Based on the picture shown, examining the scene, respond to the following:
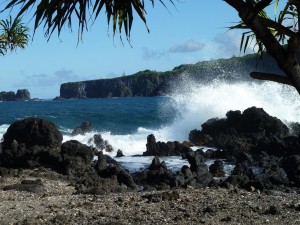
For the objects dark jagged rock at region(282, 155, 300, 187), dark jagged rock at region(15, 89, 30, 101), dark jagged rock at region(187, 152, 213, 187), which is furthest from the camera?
dark jagged rock at region(15, 89, 30, 101)

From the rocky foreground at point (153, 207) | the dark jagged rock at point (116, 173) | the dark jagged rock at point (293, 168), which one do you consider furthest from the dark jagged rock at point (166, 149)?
the rocky foreground at point (153, 207)

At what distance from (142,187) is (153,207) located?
153 inches

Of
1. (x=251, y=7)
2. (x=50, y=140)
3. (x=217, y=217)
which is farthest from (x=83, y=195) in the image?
(x=50, y=140)

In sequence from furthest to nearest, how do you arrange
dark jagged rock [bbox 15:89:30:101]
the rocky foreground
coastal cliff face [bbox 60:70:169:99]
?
1. dark jagged rock [bbox 15:89:30:101]
2. coastal cliff face [bbox 60:70:169:99]
3. the rocky foreground

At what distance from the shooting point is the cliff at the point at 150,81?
73.3 metres

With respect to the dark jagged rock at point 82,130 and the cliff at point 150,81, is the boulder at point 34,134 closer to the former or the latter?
the dark jagged rock at point 82,130

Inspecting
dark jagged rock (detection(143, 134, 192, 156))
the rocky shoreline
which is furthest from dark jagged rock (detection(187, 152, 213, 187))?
dark jagged rock (detection(143, 134, 192, 156))

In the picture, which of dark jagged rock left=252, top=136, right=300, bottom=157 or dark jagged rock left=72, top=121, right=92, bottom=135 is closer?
dark jagged rock left=252, top=136, right=300, bottom=157

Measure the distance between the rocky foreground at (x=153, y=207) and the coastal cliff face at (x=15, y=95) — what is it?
116 m

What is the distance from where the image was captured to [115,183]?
10.5m

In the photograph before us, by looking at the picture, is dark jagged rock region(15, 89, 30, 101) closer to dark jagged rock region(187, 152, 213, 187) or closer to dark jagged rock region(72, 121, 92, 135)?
dark jagged rock region(72, 121, 92, 135)

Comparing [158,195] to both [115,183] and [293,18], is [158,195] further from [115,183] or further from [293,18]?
[293,18]

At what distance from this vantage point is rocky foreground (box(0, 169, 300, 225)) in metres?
6.62

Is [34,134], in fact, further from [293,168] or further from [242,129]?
[242,129]
